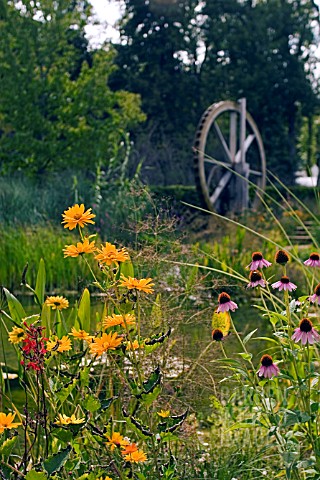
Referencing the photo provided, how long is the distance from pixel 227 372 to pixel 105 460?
0.84 metres

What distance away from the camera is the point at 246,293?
24.4 ft

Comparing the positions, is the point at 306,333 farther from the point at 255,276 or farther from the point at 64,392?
the point at 64,392

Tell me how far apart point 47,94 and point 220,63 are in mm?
14879

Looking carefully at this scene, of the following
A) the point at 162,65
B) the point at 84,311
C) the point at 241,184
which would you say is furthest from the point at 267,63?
the point at 84,311

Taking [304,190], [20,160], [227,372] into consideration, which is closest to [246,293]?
[227,372]

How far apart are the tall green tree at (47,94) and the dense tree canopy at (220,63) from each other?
1114cm

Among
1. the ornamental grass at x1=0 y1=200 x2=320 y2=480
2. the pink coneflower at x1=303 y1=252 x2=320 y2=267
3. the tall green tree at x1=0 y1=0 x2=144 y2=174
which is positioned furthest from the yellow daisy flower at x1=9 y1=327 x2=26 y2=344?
the tall green tree at x1=0 y1=0 x2=144 y2=174

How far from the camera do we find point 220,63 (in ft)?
95.8

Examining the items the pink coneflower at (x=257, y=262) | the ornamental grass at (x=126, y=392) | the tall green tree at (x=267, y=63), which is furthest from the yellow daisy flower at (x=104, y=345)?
the tall green tree at (x=267, y=63)

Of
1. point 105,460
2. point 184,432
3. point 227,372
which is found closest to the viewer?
point 105,460

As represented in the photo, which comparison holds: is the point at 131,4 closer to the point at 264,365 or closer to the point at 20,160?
the point at 20,160

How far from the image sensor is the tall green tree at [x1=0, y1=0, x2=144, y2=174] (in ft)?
47.4

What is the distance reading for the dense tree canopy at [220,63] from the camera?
90.4 feet

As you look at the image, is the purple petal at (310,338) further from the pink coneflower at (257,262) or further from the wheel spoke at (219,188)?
the wheel spoke at (219,188)
